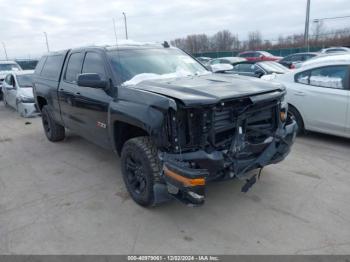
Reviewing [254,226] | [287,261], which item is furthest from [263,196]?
[287,261]

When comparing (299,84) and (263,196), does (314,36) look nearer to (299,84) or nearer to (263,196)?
(299,84)

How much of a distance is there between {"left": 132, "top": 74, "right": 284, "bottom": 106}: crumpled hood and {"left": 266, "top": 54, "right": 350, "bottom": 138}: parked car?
2.29m

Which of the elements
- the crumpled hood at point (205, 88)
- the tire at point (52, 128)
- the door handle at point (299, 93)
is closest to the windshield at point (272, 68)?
the door handle at point (299, 93)

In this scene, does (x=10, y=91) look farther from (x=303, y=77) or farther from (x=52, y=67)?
(x=303, y=77)

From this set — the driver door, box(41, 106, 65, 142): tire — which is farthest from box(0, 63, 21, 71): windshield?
box(41, 106, 65, 142): tire

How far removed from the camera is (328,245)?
2920 mm

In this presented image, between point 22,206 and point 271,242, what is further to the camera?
point 22,206

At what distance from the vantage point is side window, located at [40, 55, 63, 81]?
5.63m

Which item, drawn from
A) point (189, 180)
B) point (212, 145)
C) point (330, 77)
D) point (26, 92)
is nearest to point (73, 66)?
point (212, 145)

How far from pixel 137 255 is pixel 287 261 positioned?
1358 millimetres

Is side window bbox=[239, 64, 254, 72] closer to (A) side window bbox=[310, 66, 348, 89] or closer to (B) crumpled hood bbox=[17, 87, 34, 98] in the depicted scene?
(A) side window bbox=[310, 66, 348, 89]

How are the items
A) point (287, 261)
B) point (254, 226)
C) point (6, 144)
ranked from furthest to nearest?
point (6, 144) → point (254, 226) → point (287, 261)

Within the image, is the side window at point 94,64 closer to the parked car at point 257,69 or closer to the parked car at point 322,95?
the parked car at point 322,95

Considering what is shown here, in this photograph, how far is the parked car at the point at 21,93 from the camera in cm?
981
